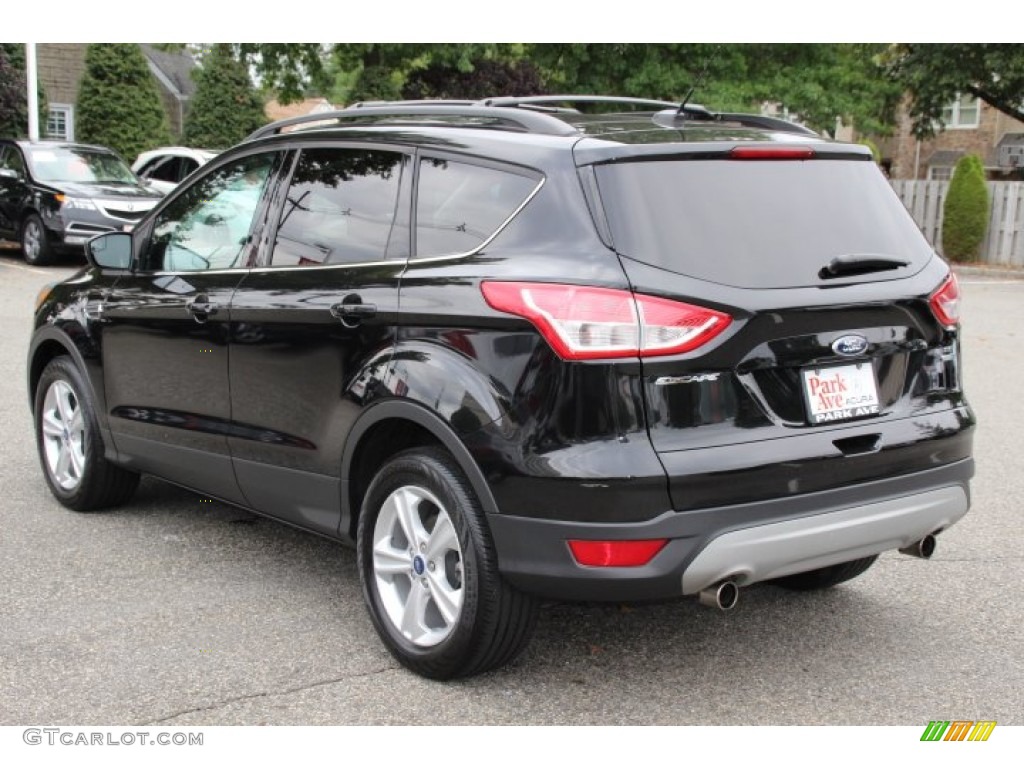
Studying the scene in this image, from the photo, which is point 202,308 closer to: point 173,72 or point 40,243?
point 40,243

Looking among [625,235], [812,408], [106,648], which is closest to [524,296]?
[625,235]

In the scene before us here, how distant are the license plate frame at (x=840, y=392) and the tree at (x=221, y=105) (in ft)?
115

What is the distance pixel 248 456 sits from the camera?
4.90 meters

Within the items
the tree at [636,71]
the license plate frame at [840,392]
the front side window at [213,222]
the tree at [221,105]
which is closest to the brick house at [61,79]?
the tree at [221,105]

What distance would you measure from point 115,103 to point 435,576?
3487 centimetres

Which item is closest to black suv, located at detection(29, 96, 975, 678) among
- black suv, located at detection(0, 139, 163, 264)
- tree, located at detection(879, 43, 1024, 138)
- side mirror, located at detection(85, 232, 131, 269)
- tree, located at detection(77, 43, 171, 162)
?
side mirror, located at detection(85, 232, 131, 269)

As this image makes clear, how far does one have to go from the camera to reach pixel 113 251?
5.76 meters

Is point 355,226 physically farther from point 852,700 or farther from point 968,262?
point 968,262

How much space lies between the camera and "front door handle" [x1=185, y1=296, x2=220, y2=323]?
5.02 m

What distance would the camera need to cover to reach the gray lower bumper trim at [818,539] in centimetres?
361

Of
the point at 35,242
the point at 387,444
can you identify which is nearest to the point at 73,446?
the point at 387,444

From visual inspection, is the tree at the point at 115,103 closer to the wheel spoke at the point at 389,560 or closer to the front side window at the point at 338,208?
the front side window at the point at 338,208

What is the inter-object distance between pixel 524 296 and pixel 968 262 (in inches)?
894
